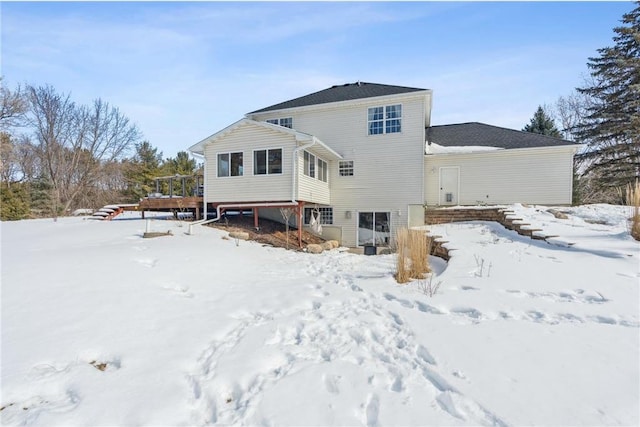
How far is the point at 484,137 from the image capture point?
14.7 metres

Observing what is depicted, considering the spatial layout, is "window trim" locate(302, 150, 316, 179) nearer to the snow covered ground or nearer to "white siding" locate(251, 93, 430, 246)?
"white siding" locate(251, 93, 430, 246)

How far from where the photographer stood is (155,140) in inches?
1235

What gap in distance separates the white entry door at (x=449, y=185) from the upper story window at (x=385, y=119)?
286 centimetres

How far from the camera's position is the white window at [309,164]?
1220cm

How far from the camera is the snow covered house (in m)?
12.1

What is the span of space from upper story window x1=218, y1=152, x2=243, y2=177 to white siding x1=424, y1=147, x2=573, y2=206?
324 inches

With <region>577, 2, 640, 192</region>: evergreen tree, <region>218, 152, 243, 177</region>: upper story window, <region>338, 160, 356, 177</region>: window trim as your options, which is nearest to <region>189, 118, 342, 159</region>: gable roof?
<region>218, 152, 243, 177</region>: upper story window

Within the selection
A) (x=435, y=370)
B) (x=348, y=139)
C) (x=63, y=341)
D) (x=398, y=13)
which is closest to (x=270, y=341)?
(x=435, y=370)

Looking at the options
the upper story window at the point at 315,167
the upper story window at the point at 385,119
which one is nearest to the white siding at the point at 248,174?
the upper story window at the point at 315,167

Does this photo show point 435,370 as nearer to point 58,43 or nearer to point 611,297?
point 611,297

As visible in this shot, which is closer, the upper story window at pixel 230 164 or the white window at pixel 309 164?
the white window at pixel 309 164

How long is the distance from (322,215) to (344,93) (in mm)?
6127

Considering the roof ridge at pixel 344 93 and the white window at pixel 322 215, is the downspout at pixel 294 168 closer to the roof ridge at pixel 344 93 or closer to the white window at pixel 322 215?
the white window at pixel 322 215

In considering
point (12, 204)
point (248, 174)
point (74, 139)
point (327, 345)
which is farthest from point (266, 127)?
point (74, 139)
